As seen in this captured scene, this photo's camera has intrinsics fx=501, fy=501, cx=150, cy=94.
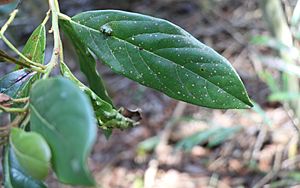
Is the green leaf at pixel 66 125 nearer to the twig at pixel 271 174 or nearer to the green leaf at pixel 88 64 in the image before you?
the green leaf at pixel 88 64

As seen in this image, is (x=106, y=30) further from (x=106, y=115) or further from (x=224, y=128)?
(x=224, y=128)

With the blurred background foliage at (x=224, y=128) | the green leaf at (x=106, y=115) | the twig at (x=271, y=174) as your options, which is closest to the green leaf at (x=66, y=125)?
the green leaf at (x=106, y=115)

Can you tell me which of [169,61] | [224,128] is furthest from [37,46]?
[224,128]

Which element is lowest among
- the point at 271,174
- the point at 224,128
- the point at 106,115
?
the point at 271,174

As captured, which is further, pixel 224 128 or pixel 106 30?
pixel 224 128

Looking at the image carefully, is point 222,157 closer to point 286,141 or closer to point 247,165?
point 247,165
